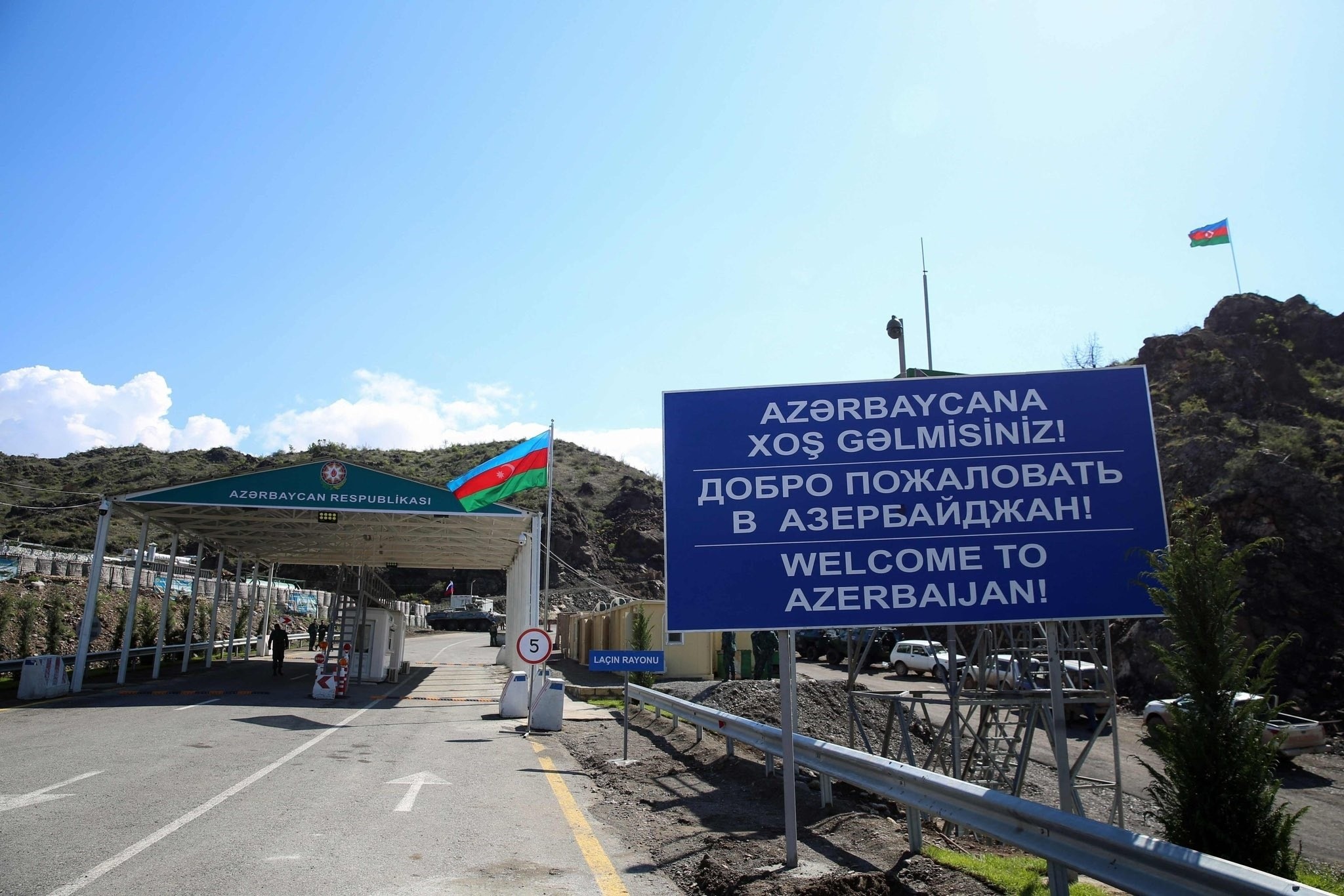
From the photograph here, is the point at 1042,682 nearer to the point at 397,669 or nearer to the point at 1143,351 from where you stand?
the point at 397,669

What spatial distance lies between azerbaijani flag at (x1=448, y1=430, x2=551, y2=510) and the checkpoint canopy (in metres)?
1.14

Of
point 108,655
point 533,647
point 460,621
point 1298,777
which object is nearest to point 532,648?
point 533,647

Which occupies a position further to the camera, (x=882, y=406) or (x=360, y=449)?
(x=360, y=449)

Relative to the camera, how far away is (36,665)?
742 inches

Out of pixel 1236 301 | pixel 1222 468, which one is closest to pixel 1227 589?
pixel 1222 468

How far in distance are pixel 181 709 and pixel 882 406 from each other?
16.5 metres

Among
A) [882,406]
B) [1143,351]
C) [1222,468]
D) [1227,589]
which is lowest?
[1227,589]

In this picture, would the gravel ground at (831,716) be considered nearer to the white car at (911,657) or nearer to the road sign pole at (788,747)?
the road sign pole at (788,747)

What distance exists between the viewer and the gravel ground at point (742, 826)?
5.41m

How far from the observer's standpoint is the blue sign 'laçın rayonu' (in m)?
6.04

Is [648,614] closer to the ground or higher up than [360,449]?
closer to the ground

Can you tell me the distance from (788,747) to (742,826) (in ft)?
5.46

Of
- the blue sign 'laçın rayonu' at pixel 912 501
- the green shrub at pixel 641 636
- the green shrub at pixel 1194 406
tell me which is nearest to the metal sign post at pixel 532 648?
the green shrub at pixel 641 636

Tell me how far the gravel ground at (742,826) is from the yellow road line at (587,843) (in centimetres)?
29
